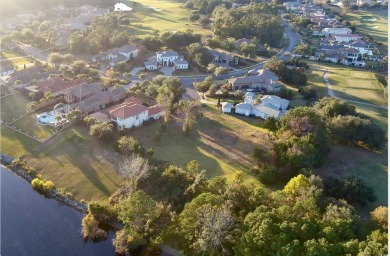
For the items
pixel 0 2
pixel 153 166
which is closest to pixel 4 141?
pixel 153 166

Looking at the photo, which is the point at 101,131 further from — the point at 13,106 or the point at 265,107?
the point at 265,107

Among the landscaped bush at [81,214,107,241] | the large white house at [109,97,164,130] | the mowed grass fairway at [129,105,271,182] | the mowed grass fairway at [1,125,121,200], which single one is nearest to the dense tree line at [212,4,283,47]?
the mowed grass fairway at [129,105,271,182]

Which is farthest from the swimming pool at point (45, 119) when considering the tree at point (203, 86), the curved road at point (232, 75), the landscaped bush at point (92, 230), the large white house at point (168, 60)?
the large white house at point (168, 60)

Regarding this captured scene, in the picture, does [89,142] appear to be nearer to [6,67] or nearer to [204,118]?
[204,118]

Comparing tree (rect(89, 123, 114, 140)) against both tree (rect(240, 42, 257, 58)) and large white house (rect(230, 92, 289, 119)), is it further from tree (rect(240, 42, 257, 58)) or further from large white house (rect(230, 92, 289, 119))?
tree (rect(240, 42, 257, 58))

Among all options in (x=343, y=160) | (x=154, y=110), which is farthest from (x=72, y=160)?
(x=343, y=160)
